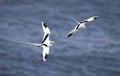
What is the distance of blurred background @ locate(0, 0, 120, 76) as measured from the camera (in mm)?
55125

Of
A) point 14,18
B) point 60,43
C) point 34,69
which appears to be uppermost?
point 14,18

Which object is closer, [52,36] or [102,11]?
[52,36]

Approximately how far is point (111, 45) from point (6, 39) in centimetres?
1054

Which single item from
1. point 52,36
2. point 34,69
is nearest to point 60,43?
point 52,36

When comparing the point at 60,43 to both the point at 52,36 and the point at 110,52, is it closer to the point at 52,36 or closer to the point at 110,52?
the point at 52,36

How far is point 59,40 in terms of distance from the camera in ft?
189

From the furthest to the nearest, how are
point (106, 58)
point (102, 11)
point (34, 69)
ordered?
point (102, 11) → point (106, 58) → point (34, 69)

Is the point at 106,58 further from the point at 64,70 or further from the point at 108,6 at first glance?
the point at 108,6

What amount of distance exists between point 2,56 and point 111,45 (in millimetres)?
11163

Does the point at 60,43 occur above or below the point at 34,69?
above

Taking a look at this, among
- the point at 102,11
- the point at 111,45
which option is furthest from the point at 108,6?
the point at 111,45

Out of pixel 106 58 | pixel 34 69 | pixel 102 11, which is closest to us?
pixel 34 69

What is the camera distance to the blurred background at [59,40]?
55.1 m

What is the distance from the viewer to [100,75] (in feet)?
183
